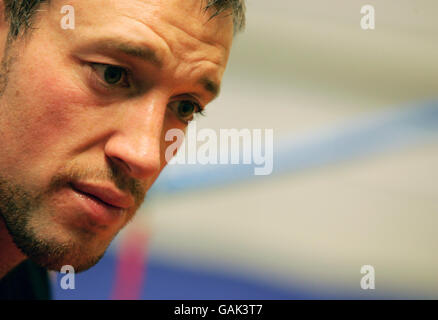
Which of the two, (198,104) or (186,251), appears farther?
(186,251)

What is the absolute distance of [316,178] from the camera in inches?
84.1

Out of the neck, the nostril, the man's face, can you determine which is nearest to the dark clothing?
the neck

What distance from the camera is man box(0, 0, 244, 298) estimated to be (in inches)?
26.4

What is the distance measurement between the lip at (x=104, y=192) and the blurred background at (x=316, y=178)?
118 centimetres

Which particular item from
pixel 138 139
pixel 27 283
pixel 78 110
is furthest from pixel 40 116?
pixel 27 283

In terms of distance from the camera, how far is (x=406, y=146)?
211 centimetres

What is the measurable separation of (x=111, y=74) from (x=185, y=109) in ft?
0.52

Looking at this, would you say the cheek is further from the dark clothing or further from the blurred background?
the blurred background

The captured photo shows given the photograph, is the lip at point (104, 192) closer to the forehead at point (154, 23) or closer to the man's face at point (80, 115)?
the man's face at point (80, 115)
